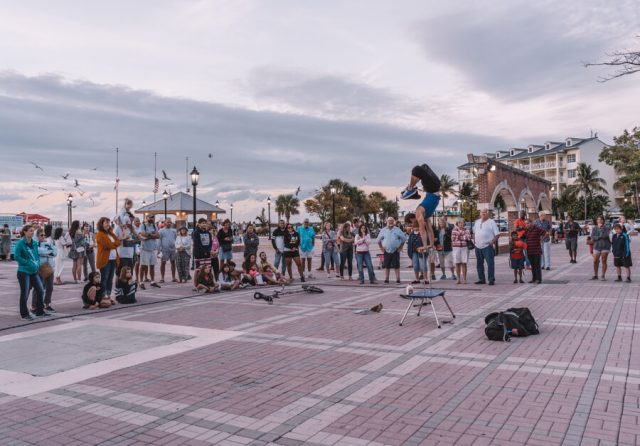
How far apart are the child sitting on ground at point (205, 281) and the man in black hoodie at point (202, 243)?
357 mm

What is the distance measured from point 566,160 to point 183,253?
91.7m

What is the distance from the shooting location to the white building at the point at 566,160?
90.8 metres

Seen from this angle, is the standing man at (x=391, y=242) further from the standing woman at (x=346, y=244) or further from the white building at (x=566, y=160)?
the white building at (x=566, y=160)

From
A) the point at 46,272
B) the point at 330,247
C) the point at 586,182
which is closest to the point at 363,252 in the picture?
the point at 330,247

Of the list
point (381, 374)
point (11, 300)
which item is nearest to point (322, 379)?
point (381, 374)

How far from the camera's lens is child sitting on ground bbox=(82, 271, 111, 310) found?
1088 centimetres

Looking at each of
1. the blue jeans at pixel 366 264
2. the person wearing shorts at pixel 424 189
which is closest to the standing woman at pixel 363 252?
the blue jeans at pixel 366 264

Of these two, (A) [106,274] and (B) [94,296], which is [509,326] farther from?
(A) [106,274]

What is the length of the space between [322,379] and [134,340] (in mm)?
3571

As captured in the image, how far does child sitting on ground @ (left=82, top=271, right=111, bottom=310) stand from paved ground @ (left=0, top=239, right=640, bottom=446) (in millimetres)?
911

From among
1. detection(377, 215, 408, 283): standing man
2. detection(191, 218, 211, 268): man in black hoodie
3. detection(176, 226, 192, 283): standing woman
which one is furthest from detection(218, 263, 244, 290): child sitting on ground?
detection(377, 215, 408, 283): standing man

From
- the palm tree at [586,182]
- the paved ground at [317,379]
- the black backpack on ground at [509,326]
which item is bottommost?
the paved ground at [317,379]

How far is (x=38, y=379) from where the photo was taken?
576cm

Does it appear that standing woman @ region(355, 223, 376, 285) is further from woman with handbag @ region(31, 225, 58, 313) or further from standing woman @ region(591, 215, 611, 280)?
woman with handbag @ region(31, 225, 58, 313)
